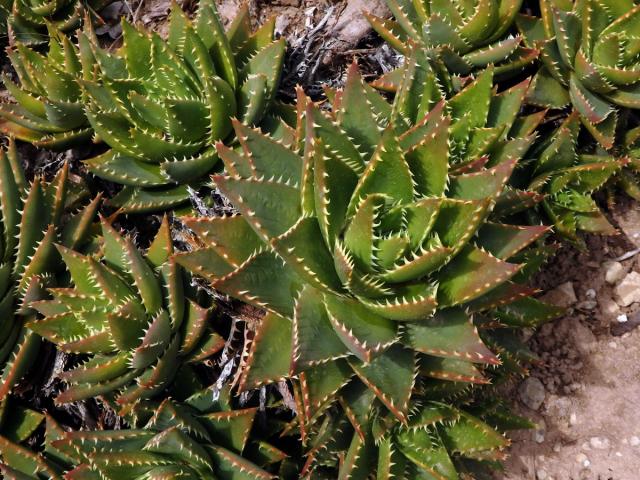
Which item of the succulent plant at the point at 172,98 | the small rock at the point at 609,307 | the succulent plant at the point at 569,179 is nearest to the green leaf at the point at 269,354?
the succulent plant at the point at 172,98

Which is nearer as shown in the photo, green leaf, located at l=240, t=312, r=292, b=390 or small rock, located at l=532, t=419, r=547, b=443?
green leaf, located at l=240, t=312, r=292, b=390

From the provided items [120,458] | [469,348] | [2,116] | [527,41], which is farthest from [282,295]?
[2,116]

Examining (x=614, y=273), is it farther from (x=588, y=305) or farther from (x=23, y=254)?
(x=23, y=254)

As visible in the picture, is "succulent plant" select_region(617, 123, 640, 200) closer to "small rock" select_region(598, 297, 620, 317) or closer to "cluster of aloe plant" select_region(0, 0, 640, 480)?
"cluster of aloe plant" select_region(0, 0, 640, 480)

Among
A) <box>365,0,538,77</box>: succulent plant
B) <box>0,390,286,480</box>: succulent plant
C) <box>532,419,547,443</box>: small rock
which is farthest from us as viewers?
<box>532,419,547,443</box>: small rock

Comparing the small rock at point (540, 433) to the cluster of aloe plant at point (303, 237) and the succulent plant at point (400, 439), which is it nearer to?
the cluster of aloe plant at point (303, 237)

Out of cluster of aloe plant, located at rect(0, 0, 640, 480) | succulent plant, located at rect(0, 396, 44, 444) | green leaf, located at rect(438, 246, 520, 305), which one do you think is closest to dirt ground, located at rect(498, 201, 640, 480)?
cluster of aloe plant, located at rect(0, 0, 640, 480)

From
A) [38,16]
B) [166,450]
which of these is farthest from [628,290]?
[38,16]
